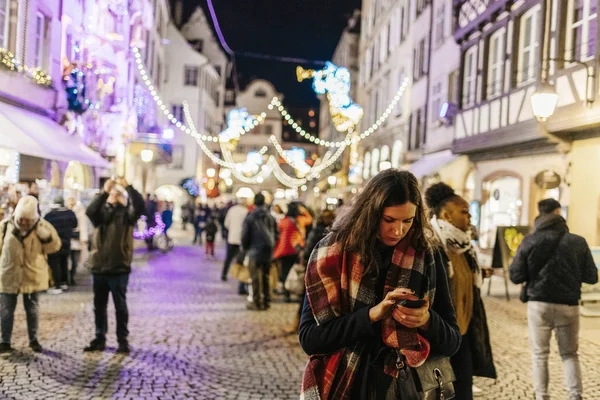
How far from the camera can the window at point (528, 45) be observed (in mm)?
14269

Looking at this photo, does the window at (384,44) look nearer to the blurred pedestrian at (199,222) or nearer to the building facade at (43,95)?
the blurred pedestrian at (199,222)

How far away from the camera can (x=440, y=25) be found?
899 inches

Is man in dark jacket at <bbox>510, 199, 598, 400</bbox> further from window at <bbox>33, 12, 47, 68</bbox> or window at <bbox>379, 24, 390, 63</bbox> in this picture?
window at <bbox>379, 24, 390, 63</bbox>

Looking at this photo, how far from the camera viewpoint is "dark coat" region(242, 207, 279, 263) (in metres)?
11.0

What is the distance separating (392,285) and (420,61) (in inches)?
965

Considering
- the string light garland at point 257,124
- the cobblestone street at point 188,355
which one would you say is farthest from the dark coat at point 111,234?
the string light garland at point 257,124

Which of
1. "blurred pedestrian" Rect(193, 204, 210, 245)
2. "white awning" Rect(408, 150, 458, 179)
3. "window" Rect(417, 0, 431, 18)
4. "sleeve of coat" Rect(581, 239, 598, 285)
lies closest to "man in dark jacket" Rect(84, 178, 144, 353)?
"sleeve of coat" Rect(581, 239, 598, 285)

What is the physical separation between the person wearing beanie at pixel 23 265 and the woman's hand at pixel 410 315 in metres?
5.78

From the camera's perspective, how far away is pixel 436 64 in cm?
2298

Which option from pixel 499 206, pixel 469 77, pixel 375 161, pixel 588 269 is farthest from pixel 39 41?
pixel 375 161

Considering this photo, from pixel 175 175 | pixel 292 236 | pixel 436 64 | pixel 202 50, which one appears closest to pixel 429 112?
pixel 436 64

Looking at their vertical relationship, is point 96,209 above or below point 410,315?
above

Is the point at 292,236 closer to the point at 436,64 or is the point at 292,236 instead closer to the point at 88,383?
the point at 88,383

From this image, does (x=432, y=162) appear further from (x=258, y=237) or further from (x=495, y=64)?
(x=258, y=237)
